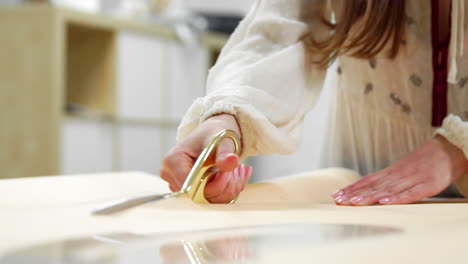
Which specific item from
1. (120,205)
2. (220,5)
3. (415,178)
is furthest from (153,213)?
(220,5)

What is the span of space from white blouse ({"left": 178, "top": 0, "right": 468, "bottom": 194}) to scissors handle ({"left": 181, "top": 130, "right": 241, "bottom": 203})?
11 cm

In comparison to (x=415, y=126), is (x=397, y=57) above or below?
above

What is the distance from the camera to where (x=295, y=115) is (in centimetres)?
86

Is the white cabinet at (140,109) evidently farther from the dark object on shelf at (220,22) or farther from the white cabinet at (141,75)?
the dark object on shelf at (220,22)

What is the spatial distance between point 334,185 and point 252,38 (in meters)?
0.27

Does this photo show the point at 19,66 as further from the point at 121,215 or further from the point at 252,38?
the point at 121,215

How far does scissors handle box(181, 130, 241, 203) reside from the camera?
0.61 m

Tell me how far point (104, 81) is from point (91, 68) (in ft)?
0.36

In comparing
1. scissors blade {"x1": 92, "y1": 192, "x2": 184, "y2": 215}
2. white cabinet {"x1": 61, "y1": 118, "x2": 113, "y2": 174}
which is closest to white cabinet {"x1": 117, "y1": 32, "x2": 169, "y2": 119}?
white cabinet {"x1": 61, "y1": 118, "x2": 113, "y2": 174}

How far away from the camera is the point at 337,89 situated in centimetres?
107

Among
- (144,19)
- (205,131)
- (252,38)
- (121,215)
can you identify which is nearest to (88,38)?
(144,19)

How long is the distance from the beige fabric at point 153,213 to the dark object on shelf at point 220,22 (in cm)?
237

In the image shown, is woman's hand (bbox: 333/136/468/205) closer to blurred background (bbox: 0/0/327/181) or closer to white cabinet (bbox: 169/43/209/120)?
blurred background (bbox: 0/0/327/181)

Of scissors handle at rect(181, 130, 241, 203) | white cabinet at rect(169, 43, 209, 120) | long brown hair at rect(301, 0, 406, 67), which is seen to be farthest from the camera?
white cabinet at rect(169, 43, 209, 120)
